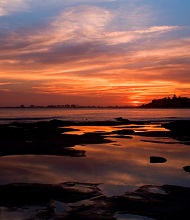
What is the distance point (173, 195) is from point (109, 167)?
7.50m

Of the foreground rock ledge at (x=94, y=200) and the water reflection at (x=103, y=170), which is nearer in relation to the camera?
the foreground rock ledge at (x=94, y=200)

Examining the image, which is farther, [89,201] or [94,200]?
[94,200]

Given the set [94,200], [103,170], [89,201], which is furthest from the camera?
[103,170]

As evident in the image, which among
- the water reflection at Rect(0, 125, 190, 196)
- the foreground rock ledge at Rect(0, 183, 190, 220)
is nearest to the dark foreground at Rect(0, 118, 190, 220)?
the foreground rock ledge at Rect(0, 183, 190, 220)

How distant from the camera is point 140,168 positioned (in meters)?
21.4

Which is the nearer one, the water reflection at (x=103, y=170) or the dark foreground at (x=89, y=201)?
the dark foreground at (x=89, y=201)

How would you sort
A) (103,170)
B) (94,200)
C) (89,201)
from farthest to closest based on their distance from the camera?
(103,170)
(94,200)
(89,201)

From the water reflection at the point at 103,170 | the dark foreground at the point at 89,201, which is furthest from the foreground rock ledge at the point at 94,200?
the water reflection at the point at 103,170

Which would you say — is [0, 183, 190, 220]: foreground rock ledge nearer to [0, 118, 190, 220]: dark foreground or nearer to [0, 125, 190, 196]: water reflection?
[0, 118, 190, 220]: dark foreground

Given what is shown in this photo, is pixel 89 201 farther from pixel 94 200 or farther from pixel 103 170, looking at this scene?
pixel 103 170

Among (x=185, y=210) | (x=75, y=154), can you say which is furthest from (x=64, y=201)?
(x=75, y=154)

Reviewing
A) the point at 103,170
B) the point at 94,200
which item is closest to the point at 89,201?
the point at 94,200

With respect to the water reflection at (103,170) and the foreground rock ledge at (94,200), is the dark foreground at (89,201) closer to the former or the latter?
the foreground rock ledge at (94,200)

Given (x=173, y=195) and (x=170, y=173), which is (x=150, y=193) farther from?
(x=170, y=173)
